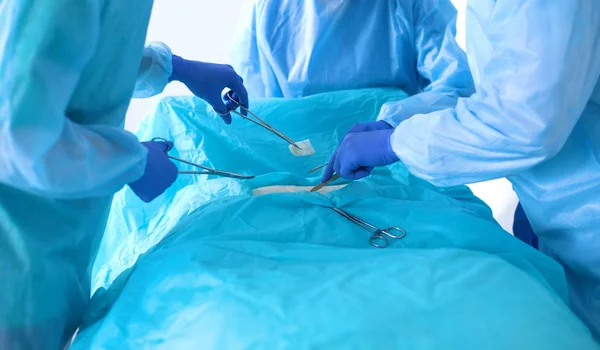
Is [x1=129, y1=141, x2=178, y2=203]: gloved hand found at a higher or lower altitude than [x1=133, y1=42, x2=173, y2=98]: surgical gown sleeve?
lower

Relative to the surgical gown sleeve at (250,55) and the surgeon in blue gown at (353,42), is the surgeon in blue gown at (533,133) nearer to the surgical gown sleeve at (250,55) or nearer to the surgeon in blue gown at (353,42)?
the surgeon in blue gown at (353,42)

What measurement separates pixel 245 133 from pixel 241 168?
86mm

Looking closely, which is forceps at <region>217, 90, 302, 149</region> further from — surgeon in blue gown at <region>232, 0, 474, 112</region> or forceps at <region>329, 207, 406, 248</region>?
forceps at <region>329, 207, 406, 248</region>

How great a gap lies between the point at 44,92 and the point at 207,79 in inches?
21.6

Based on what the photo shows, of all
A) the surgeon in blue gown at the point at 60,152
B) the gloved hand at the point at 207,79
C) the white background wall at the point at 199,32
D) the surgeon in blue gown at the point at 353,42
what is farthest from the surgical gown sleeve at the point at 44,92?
the white background wall at the point at 199,32

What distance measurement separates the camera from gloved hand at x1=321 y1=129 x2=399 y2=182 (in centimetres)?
78

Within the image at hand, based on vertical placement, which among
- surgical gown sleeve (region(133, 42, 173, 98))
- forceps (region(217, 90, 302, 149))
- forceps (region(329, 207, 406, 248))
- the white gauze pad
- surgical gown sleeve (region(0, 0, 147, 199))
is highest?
surgical gown sleeve (region(0, 0, 147, 199))

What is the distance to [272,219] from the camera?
735 millimetres

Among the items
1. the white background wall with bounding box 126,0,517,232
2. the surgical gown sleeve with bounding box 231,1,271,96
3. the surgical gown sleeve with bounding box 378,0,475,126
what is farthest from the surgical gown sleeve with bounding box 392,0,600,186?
the white background wall with bounding box 126,0,517,232

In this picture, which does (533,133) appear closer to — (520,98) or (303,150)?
(520,98)

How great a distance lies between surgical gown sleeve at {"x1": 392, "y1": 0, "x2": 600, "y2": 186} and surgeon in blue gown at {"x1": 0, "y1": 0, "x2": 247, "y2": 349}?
0.36 metres

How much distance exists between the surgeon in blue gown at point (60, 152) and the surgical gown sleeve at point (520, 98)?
364 millimetres

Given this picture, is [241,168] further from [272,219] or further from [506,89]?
[506,89]

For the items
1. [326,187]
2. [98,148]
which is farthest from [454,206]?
[98,148]
